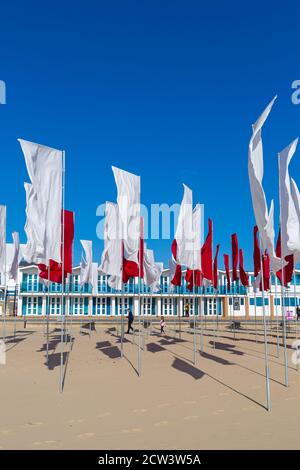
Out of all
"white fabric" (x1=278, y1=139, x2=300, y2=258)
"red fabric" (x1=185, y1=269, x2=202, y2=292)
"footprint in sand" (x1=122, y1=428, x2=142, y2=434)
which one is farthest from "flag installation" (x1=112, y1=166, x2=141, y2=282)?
"red fabric" (x1=185, y1=269, x2=202, y2=292)

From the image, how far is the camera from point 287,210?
41.0 feet

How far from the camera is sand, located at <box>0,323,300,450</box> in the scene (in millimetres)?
7027

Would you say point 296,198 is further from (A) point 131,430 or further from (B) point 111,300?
(B) point 111,300

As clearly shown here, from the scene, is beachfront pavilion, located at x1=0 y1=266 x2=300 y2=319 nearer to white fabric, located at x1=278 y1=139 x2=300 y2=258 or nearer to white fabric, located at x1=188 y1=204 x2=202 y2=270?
white fabric, located at x1=188 y1=204 x2=202 y2=270

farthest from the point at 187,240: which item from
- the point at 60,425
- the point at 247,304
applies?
the point at 247,304

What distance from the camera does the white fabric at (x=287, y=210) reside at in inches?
453

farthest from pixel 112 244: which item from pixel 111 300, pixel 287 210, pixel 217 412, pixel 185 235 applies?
pixel 111 300

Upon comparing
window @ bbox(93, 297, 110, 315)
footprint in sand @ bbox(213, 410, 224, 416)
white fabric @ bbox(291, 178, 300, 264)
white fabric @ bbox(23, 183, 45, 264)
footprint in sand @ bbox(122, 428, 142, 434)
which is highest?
white fabric @ bbox(291, 178, 300, 264)

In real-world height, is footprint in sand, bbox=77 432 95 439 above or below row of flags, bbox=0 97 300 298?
below

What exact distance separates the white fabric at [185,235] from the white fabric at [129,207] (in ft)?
11.2

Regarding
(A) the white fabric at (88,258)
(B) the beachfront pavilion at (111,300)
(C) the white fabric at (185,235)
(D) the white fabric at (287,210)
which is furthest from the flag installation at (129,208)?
(B) the beachfront pavilion at (111,300)

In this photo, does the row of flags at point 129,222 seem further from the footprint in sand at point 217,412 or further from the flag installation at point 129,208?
the footprint in sand at point 217,412

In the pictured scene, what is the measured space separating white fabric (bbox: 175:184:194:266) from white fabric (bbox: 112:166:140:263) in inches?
134

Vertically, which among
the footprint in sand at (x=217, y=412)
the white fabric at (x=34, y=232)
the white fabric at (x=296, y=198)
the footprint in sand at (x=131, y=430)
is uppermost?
the white fabric at (x=296, y=198)
